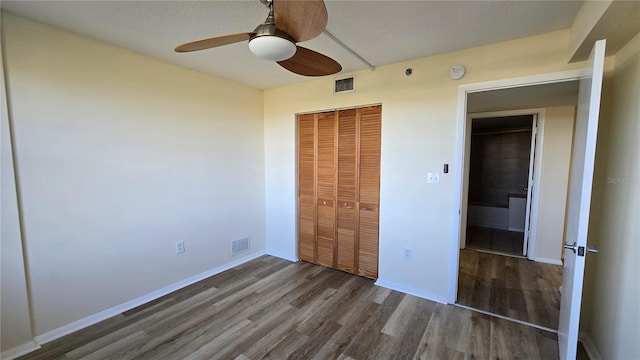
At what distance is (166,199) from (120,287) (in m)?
0.87

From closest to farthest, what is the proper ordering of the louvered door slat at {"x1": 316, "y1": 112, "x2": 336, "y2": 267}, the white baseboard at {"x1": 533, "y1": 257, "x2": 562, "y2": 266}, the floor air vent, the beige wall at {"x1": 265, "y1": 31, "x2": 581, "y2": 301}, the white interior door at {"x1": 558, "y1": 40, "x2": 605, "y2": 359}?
the white interior door at {"x1": 558, "y1": 40, "x2": 605, "y2": 359} < the beige wall at {"x1": 265, "y1": 31, "x2": 581, "y2": 301} < the louvered door slat at {"x1": 316, "y1": 112, "x2": 336, "y2": 267} < the floor air vent < the white baseboard at {"x1": 533, "y1": 257, "x2": 562, "y2": 266}

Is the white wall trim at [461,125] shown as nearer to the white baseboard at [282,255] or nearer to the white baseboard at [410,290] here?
the white baseboard at [410,290]

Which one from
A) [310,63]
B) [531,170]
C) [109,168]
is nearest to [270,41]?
[310,63]

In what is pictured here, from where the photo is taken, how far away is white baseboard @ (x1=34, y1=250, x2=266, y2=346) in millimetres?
2041

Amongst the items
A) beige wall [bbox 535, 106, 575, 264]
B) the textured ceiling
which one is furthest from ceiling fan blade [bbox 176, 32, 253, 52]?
beige wall [bbox 535, 106, 575, 264]

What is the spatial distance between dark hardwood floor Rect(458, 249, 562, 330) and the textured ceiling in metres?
2.36

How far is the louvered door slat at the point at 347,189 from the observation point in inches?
122

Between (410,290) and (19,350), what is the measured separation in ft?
10.5

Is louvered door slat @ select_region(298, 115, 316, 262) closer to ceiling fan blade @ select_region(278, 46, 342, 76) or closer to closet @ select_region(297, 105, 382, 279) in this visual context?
closet @ select_region(297, 105, 382, 279)

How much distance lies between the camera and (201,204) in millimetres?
3020

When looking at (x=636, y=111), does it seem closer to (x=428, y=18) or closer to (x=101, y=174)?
(x=428, y=18)

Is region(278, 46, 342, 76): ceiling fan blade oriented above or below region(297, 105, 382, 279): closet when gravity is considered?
above

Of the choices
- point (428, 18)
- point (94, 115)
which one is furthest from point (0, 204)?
point (428, 18)

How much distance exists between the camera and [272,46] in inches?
49.9
